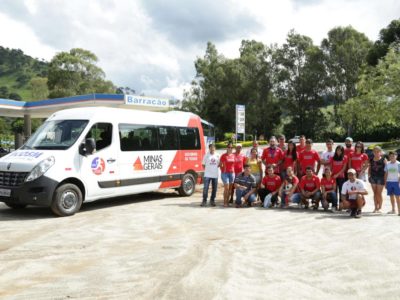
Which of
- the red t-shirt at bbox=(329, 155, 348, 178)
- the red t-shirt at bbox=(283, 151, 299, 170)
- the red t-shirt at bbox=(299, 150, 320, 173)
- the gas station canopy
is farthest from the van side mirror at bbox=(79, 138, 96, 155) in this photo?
the gas station canopy

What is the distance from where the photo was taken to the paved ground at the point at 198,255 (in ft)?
16.3

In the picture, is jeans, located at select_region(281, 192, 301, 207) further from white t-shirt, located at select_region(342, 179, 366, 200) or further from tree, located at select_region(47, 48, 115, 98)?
tree, located at select_region(47, 48, 115, 98)

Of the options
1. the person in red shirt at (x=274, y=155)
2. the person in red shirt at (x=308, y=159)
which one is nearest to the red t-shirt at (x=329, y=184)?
the person in red shirt at (x=308, y=159)

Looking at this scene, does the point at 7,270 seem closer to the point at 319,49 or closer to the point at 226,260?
the point at 226,260

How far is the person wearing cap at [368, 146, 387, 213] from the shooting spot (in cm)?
1031

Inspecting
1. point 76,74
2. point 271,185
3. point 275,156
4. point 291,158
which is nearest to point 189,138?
point 275,156

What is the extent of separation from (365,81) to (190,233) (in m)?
31.5

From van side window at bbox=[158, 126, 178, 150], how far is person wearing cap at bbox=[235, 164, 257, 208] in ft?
8.64

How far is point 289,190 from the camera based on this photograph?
1106 centimetres

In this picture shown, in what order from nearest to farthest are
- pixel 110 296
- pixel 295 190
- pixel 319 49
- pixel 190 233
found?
pixel 110 296
pixel 190 233
pixel 295 190
pixel 319 49

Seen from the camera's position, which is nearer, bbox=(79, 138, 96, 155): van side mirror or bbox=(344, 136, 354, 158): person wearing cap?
bbox=(79, 138, 96, 155): van side mirror

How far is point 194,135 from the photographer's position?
560 inches

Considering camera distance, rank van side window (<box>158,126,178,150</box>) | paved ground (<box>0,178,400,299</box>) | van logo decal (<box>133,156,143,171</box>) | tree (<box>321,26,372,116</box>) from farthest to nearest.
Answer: tree (<box>321,26,372,116</box>), van side window (<box>158,126,178,150</box>), van logo decal (<box>133,156,143,171</box>), paved ground (<box>0,178,400,299</box>)

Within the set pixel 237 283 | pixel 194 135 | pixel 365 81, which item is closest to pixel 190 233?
pixel 237 283
